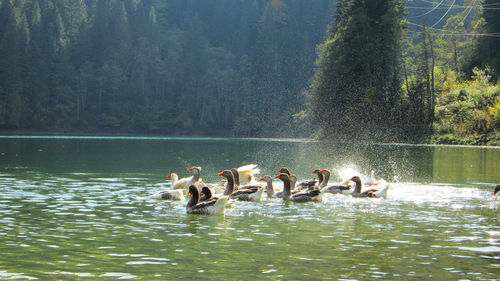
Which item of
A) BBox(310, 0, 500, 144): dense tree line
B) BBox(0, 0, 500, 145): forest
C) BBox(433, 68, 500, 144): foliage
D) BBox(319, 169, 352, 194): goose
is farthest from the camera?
BBox(0, 0, 500, 145): forest

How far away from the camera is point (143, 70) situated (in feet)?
510

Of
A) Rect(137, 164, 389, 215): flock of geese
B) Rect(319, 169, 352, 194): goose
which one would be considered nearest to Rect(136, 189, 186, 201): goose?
Rect(137, 164, 389, 215): flock of geese

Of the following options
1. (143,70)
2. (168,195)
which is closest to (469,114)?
(168,195)

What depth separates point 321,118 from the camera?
83562 millimetres

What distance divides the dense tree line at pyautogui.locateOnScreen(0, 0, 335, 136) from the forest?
0.31m

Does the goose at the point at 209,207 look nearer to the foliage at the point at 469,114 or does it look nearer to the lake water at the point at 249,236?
the lake water at the point at 249,236

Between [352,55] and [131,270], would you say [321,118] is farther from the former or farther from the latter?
[131,270]

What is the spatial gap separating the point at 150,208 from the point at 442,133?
61255mm

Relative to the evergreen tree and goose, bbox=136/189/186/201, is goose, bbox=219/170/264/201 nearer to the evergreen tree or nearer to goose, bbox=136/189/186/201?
goose, bbox=136/189/186/201

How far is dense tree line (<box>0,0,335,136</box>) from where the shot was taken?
135 m

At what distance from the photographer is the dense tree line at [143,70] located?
442ft

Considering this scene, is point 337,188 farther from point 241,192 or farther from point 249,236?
point 249,236

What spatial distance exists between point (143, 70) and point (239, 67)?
24987mm

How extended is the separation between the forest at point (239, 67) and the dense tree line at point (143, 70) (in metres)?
0.31
